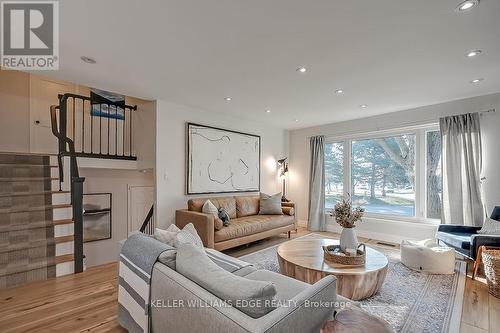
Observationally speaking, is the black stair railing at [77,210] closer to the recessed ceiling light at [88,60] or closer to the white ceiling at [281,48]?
the white ceiling at [281,48]

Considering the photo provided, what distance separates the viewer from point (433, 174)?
13.7 ft

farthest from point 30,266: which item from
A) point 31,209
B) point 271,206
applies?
point 271,206

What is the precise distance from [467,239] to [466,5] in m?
2.78

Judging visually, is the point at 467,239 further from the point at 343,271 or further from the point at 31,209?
the point at 31,209

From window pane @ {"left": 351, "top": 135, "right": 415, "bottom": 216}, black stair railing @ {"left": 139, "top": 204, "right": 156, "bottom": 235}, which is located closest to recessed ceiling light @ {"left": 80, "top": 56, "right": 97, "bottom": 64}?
black stair railing @ {"left": 139, "top": 204, "right": 156, "bottom": 235}

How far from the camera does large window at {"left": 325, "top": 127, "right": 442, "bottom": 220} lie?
4207 millimetres

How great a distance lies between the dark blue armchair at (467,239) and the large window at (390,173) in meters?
0.72

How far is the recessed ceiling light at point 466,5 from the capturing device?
5.33 ft

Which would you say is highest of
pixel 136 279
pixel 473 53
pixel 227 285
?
pixel 473 53

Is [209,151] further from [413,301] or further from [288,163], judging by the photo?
[413,301]

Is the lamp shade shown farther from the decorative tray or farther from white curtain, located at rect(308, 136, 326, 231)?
white curtain, located at rect(308, 136, 326, 231)

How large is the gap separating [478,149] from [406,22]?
2.91m

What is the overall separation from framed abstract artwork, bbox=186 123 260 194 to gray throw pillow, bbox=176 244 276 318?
2.87m

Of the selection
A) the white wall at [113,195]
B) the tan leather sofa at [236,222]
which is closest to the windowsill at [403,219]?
the tan leather sofa at [236,222]
